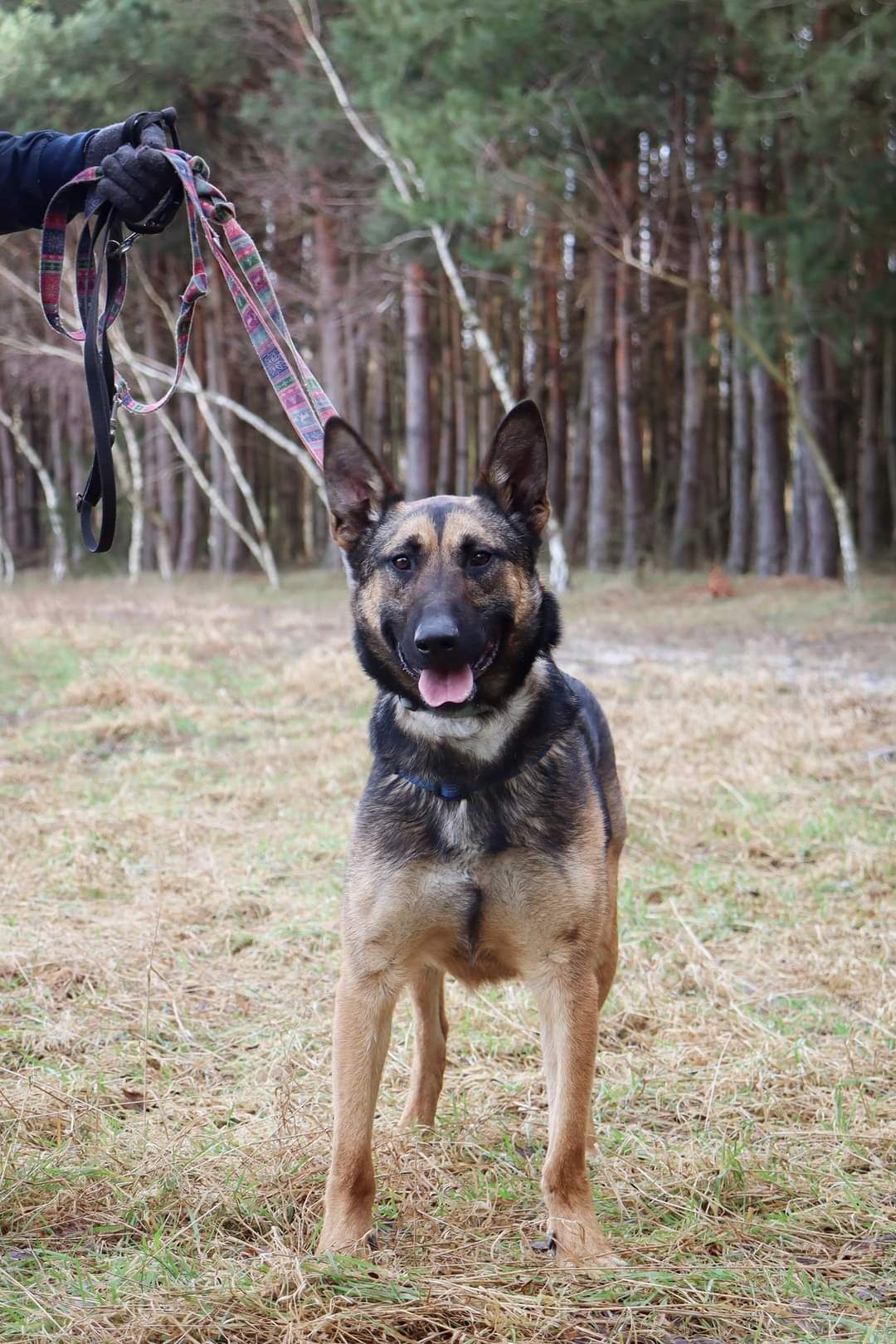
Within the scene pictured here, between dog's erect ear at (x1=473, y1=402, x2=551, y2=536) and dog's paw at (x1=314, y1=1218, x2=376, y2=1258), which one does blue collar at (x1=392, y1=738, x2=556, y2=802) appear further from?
dog's paw at (x1=314, y1=1218, x2=376, y2=1258)

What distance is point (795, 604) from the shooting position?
14945mm

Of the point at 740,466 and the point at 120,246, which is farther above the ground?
the point at 740,466

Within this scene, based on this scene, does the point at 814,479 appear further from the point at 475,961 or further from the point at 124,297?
the point at 475,961

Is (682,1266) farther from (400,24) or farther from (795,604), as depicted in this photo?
(400,24)

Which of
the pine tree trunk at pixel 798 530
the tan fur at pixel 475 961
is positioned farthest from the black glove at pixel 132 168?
the pine tree trunk at pixel 798 530

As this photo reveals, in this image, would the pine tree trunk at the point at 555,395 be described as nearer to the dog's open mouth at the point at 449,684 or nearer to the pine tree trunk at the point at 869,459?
the pine tree trunk at the point at 869,459

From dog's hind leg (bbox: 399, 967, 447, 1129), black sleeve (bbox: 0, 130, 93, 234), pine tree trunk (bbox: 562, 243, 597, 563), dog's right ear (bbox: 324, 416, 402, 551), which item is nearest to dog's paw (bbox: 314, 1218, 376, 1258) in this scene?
dog's hind leg (bbox: 399, 967, 447, 1129)

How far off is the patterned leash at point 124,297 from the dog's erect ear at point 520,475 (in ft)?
1.55

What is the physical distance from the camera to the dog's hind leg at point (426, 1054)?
128 inches

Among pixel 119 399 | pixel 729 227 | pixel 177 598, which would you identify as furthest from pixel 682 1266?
pixel 729 227

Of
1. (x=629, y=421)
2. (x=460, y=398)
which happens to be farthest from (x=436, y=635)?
(x=460, y=398)

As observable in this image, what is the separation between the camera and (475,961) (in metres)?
2.77

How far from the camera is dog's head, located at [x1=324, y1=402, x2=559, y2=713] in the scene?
277cm

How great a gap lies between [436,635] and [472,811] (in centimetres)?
42
